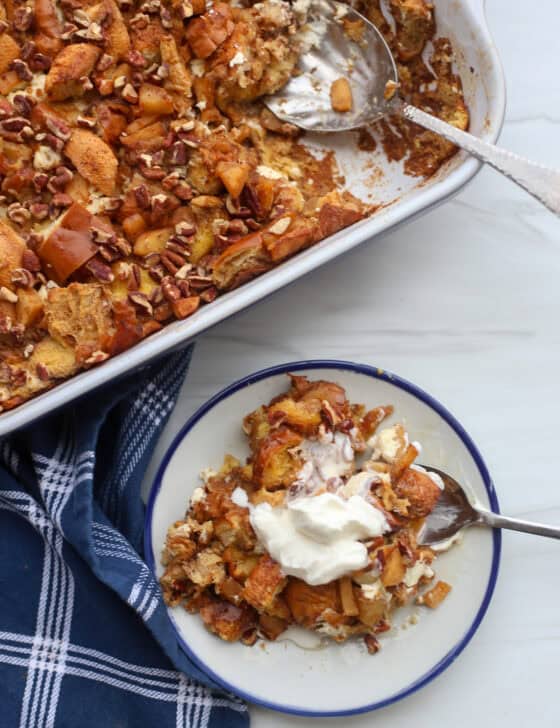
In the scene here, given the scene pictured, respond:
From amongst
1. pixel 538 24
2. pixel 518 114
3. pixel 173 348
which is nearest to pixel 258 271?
pixel 173 348

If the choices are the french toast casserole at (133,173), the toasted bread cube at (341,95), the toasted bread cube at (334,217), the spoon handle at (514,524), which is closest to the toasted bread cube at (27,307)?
the french toast casserole at (133,173)

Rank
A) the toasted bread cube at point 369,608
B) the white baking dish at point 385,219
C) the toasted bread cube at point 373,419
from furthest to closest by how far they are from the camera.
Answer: the toasted bread cube at point 373,419
the toasted bread cube at point 369,608
the white baking dish at point 385,219

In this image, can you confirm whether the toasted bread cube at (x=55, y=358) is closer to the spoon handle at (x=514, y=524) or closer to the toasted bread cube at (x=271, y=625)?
the toasted bread cube at (x=271, y=625)

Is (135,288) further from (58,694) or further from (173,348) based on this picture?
(58,694)

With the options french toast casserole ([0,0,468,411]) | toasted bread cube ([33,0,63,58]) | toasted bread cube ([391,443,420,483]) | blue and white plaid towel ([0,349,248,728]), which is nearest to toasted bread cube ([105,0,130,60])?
french toast casserole ([0,0,468,411])

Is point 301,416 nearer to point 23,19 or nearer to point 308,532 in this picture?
point 308,532

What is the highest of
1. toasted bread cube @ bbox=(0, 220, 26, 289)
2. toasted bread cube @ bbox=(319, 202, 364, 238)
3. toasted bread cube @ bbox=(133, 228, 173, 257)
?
toasted bread cube @ bbox=(319, 202, 364, 238)

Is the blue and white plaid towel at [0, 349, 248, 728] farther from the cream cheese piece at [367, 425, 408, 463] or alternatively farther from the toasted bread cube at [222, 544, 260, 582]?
the cream cheese piece at [367, 425, 408, 463]
